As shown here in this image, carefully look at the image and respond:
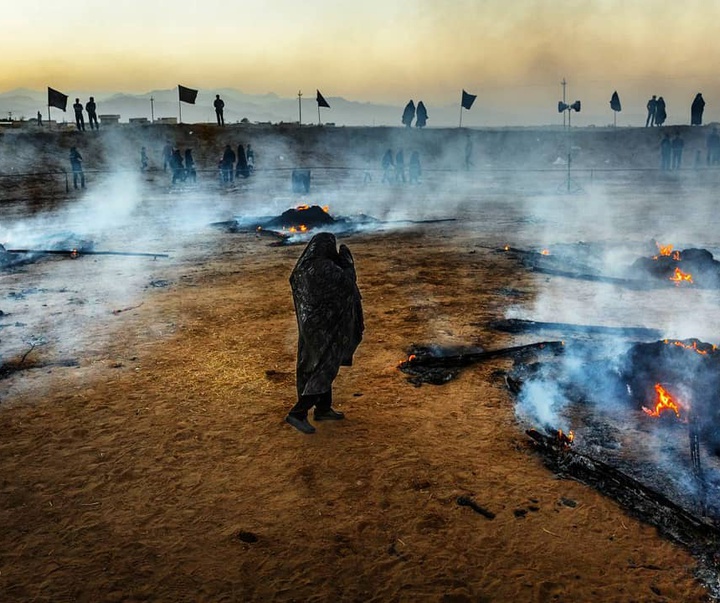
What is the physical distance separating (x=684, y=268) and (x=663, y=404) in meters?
6.57

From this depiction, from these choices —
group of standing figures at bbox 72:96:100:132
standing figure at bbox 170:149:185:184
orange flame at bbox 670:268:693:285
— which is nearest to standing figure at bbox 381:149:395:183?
standing figure at bbox 170:149:185:184

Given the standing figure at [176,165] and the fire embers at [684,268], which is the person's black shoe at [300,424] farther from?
the standing figure at [176,165]

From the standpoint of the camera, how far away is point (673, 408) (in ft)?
19.5

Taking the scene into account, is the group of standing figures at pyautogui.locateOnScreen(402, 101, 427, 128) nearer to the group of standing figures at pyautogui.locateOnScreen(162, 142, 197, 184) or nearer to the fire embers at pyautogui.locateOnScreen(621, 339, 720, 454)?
the group of standing figures at pyautogui.locateOnScreen(162, 142, 197, 184)

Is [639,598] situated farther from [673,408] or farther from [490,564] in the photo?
[673,408]

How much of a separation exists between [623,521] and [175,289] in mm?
9571

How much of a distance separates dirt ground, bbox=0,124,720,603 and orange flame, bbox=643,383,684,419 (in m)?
1.44

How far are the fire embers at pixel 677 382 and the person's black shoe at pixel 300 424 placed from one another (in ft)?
11.3

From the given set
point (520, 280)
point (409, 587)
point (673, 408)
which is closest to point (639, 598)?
point (409, 587)

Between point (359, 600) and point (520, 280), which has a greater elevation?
point (520, 280)

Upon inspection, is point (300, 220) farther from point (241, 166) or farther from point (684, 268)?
point (241, 166)

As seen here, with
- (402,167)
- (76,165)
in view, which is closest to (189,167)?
(76,165)

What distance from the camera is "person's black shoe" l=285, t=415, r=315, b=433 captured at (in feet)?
19.1

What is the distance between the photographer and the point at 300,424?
584 cm
